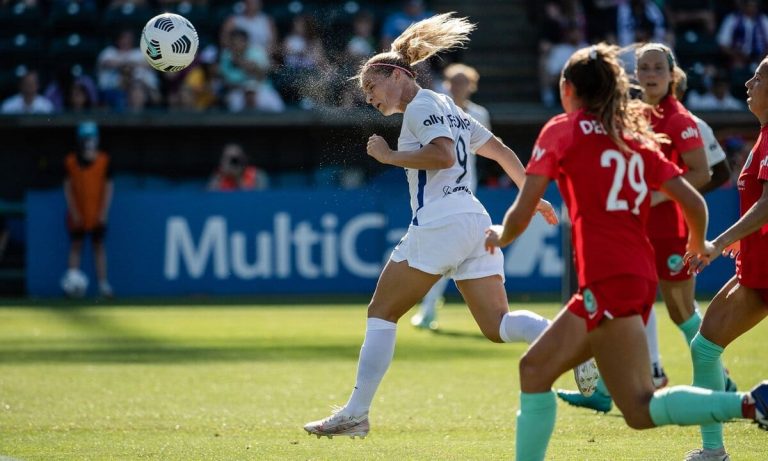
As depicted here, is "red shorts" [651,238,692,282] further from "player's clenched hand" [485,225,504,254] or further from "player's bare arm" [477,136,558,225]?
"player's clenched hand" [485,225,504,254]

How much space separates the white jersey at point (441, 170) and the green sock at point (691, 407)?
207cm

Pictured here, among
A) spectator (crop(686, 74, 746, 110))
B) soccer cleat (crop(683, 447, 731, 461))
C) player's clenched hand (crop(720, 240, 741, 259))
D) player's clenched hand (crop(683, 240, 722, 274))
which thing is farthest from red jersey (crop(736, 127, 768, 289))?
spectator (crop(686, 74, 746, 110))

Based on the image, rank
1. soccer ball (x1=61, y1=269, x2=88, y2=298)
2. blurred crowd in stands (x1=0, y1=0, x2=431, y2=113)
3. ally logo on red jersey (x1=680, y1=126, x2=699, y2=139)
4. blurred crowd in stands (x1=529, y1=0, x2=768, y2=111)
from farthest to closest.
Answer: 1. blurred crowd in stands (x1=529, y1=0, x2=768, y2=111)
2. blurred crowd in stands (x1=0, y1=0, x2=431, y2=113)
3. soccer ball (x1=61, y1=269, x2=88, y2=298)
4. ally logo on red jersey (x1=680, y1=126, x2=699, y2=139)

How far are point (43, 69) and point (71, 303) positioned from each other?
5025mm

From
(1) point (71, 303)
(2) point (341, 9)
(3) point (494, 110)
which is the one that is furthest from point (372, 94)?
(2) point (341, 9)

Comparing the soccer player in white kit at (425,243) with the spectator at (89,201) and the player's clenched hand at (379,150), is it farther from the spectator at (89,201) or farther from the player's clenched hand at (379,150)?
the spectator at (89,201)

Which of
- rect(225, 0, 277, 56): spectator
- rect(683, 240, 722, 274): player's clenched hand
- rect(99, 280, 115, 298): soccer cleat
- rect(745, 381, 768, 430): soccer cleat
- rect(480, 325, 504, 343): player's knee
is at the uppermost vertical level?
rect(225, 0, 277, 56): spectator

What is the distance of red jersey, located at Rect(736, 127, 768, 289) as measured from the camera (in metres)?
6.54

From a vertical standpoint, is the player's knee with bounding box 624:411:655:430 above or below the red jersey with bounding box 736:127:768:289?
below

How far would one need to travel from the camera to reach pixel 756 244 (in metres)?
6.60

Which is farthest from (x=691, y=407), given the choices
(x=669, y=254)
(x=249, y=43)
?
(x=249, y=43)

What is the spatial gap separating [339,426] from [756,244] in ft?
8.07

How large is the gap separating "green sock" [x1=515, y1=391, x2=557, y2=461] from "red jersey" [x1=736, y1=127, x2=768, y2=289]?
1.81 meters

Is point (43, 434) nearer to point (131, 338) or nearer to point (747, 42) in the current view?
point (131, 338)
